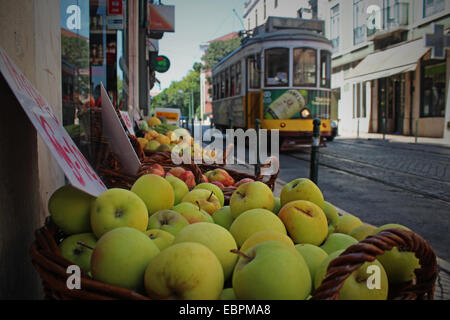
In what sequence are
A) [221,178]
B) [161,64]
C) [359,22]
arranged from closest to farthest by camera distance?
[221,178]
[161,64]
[359,22]

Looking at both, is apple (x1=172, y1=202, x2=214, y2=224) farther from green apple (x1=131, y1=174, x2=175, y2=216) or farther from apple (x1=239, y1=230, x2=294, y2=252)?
apple (x1=239, y1=230, x2=294, y2=252)

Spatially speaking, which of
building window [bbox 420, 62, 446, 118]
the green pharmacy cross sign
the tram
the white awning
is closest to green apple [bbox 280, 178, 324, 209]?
the tram

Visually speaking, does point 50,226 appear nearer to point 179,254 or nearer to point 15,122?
point 15,122

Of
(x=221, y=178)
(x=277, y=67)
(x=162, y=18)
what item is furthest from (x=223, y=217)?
(x=162, y=18)

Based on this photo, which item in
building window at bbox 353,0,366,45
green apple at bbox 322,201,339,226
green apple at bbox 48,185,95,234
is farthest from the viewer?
building window at bbox 353,0,366,45

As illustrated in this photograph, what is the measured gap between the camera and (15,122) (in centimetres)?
149

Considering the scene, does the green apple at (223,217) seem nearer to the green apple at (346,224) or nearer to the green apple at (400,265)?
the green apple at (346,224)

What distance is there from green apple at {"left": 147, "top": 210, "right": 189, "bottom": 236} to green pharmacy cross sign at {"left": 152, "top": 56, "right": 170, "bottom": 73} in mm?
16695

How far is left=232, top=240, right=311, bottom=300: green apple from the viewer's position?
3.51 ft

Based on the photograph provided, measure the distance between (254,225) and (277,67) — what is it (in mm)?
12643

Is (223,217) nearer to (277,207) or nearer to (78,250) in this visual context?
(277,207)

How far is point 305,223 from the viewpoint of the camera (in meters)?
1.67

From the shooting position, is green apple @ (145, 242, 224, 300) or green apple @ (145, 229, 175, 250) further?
green apple @ (145, 229, 175, 250)

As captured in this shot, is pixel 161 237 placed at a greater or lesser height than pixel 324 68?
lesser
